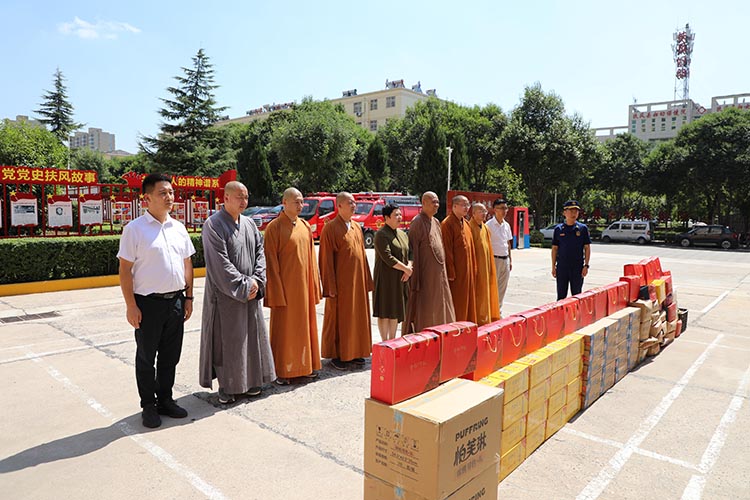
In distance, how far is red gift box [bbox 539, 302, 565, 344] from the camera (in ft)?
13.8

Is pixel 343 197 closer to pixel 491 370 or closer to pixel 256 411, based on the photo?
pixel 256 411

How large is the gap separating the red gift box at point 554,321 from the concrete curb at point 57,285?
959 centimetres

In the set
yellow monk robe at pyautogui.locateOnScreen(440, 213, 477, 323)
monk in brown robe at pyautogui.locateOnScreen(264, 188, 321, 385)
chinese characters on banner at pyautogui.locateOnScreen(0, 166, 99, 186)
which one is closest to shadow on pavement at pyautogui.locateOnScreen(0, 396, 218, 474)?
monk in brown robe at pyautogui.locateOnScreen(264, 188, 321, 385)

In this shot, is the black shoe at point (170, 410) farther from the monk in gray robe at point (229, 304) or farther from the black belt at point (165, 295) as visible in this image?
the black belt at point (165, 295)

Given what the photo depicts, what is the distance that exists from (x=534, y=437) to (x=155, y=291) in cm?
309

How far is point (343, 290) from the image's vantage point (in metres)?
5.45

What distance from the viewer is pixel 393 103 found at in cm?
7381

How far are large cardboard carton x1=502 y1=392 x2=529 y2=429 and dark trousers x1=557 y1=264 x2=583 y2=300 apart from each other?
13.1 ft

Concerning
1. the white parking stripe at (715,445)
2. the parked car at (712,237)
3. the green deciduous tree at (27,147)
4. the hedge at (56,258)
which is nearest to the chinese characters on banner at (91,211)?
the hedge at (56,258)

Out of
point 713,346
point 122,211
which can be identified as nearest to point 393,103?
point 122,211

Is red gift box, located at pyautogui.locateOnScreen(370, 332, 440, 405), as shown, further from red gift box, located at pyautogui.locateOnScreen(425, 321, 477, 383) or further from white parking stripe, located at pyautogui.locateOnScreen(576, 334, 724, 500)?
white parking stripe, located at pyautogui.locateOnScreen(576, 334, 724, 500)

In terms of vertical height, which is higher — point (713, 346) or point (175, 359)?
point (175, 359)

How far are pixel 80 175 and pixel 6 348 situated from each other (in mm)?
6107

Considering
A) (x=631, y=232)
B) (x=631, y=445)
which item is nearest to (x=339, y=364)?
(x=631, y=445)
